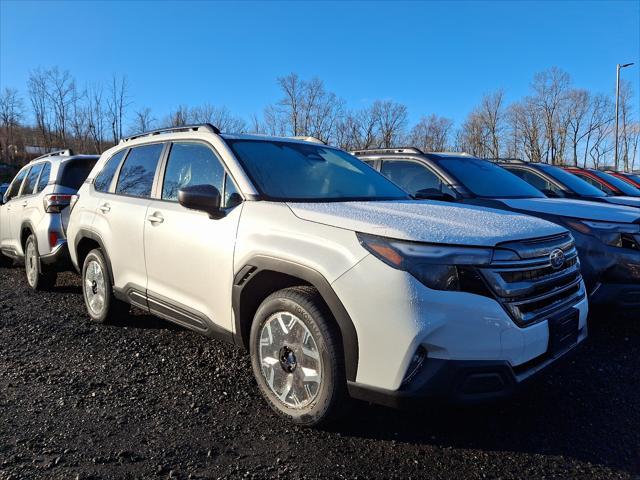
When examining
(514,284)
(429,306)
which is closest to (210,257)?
(429,306)

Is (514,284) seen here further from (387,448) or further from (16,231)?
(16,231)

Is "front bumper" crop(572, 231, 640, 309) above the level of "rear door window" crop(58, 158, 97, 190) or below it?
below

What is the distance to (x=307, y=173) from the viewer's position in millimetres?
3660

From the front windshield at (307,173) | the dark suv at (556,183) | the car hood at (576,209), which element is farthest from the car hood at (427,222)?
the dark suv at (556,183)

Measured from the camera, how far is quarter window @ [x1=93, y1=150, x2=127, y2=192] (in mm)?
4832

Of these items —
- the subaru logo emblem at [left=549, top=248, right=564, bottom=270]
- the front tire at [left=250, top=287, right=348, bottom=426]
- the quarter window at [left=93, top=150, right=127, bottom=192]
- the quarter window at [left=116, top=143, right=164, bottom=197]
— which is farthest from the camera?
the quarter window at [left=93, top=150, right=127, bottom=192]

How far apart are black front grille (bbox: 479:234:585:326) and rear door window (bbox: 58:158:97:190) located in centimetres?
563

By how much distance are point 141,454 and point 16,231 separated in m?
5.69

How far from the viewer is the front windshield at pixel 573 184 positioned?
24.0 ft

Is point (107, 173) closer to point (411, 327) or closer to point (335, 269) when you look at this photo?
point (335, 269)

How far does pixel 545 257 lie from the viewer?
2723 millimetres

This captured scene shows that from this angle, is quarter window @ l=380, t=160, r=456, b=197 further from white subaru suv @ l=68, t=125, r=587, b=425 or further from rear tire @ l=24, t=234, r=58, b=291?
rear tire @ l=24, t=234, r=58, b=291

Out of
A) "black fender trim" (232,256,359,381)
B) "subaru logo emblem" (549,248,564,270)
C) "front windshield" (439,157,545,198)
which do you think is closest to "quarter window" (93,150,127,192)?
"black fender trim" (232,256,359,381)

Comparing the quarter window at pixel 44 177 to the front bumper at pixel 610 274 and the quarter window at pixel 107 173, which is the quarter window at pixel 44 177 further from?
the front bumper at pixel 610 274
